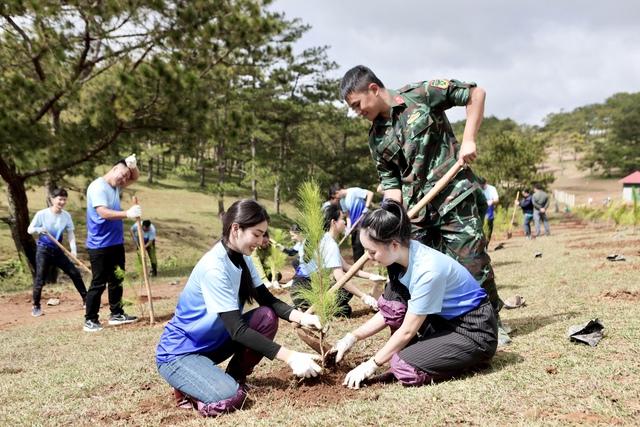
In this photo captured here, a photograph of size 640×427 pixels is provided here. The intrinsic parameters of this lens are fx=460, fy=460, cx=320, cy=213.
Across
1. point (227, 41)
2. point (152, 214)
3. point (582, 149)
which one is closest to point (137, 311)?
point (227, 41)

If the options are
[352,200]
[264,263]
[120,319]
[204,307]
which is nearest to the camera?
[204,307]

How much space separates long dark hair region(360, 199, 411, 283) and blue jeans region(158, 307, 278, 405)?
90 cm

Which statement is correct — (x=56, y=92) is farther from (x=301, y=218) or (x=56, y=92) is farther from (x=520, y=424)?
(x=520, y=424)

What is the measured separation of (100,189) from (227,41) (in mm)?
6926

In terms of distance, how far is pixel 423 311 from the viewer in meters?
2.40

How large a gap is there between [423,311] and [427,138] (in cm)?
122

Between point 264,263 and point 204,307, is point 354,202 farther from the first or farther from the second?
point 204,307

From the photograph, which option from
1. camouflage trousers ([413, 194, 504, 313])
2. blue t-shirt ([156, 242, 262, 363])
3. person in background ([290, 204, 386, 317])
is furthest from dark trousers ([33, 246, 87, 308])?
camouflage trousers ([413, 194, 504, 313])

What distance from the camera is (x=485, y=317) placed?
2.57m

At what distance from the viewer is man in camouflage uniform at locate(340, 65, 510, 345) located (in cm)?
301

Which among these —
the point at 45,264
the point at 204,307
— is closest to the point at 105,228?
the point at 45,264

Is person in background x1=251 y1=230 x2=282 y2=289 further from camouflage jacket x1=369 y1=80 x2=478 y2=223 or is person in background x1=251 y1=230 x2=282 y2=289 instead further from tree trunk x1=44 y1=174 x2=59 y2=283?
tree trunk x1=44 y1=174 x2=59 y2=283

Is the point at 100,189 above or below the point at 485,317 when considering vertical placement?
above

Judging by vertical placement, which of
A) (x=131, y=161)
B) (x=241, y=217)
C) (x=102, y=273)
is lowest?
(x=102, y=273)
